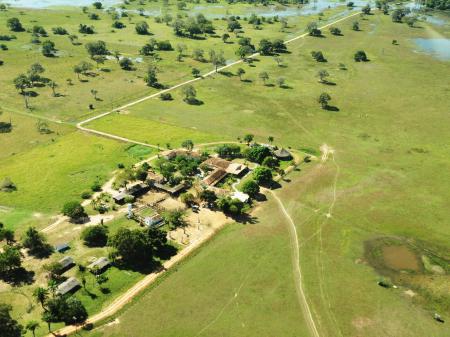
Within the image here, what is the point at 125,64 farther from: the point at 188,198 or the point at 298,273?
the point at 298,273

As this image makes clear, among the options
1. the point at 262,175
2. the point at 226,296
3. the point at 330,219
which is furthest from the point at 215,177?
the point at 226,296

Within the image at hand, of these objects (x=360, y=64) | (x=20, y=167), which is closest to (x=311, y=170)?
(x=20, y=167)

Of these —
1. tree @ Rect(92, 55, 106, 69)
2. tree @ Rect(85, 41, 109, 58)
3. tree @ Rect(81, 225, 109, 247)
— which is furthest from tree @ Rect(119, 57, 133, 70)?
tree @ Rect(81, 225, 109, 247)

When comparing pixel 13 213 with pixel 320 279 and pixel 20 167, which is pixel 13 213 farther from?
pixel 320 279

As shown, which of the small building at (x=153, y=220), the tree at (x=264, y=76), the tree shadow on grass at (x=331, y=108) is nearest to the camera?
the small building at (x=153, y=220)

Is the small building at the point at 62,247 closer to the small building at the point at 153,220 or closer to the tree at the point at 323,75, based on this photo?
the small building at the point at 153,220

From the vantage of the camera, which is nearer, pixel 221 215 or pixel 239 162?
pixel 221 215

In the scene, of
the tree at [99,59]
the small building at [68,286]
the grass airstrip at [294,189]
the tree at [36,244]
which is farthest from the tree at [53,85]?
the small building at [68,286]

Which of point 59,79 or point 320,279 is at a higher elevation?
point 59,79
